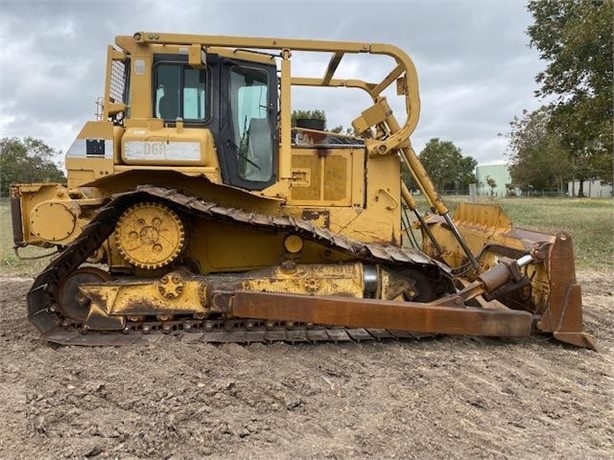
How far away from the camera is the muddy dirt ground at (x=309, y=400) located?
316 cm

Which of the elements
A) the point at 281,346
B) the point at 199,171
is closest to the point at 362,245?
the point at 281,346

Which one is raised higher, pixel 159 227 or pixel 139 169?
pixel 139 169

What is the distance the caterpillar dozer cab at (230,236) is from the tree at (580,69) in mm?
11292

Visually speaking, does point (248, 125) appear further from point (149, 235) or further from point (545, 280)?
point (545, 280)

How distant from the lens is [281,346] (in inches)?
190

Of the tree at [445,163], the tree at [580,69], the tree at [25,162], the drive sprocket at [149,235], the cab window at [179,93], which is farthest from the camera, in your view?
the tree at [445,163]

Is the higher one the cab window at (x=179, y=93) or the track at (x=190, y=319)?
the cab window at (x=179, y=93)

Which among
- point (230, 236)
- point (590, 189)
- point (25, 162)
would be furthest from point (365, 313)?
point (590, 189)

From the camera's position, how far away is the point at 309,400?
377cm

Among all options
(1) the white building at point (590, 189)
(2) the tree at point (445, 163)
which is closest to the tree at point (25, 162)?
(2) the tree at point (445, 163)

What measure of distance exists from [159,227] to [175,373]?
→ 1.36 m

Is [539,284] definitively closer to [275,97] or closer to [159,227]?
[275,97]

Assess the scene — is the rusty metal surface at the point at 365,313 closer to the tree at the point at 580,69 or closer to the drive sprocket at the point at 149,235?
the drive sprocket at the point at 149,235

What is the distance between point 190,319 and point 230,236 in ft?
3.01
